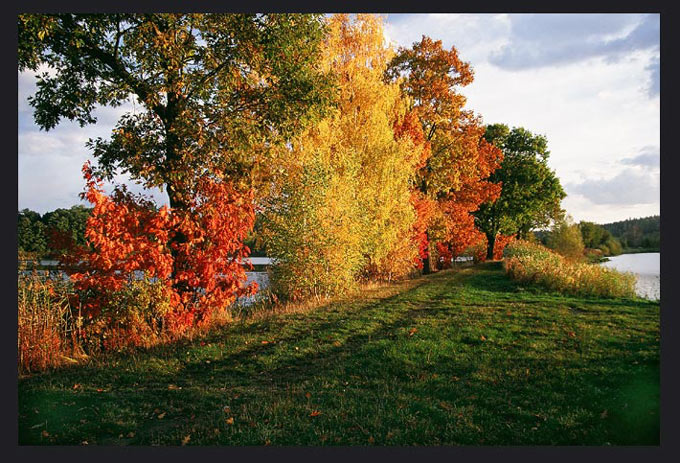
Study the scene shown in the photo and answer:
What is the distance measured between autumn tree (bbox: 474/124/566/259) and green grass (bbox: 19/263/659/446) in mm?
23559

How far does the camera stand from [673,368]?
17.8 ft

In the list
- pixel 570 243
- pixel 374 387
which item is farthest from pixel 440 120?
pixel 374 387

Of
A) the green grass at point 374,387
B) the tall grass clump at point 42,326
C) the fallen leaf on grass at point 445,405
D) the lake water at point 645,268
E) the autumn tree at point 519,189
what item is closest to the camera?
the green grass at point 374,387

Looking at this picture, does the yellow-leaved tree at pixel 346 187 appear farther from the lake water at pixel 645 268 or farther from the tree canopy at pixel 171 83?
the lake water at pixel 645 268

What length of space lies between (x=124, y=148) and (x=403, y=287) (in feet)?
41.2

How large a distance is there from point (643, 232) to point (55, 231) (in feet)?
36.8

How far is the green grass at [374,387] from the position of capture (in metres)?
4.67

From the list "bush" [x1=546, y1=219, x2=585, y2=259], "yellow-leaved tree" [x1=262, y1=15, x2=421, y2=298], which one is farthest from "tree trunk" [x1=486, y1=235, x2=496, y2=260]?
"yellow-leaved tree" [x1=262, y1=15, x2=421, y2=298]

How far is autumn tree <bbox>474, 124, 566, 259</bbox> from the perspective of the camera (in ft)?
107

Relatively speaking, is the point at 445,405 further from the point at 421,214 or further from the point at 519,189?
the point at 519,189

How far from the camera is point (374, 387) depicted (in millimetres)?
6070

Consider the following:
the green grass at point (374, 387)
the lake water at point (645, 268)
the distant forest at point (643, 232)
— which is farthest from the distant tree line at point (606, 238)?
the green grass at point (374, 387)

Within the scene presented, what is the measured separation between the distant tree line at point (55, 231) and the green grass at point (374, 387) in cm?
263

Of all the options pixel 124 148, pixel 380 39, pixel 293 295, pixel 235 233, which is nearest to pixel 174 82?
pixel 124 148
